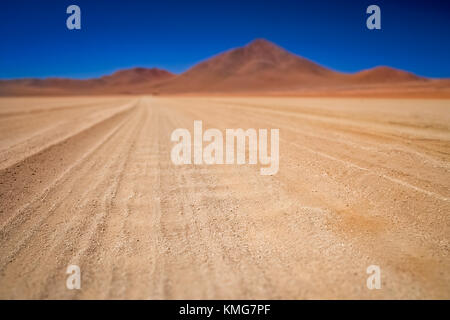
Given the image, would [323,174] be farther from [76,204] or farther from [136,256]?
[76,204]

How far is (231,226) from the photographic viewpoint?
121 inches

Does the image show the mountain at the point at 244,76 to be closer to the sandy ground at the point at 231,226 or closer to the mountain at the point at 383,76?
the mountain at the point at 383,76

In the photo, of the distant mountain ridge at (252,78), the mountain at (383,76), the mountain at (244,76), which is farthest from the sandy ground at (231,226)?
the mountain at (383,76)

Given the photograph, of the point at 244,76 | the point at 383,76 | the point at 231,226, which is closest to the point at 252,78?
the point at 244,76

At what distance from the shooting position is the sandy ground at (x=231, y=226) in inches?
86.4

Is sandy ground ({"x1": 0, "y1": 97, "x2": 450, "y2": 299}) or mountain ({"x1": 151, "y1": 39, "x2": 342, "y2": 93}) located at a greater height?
mountain ({"x1": 151, "y1": 39, "x2": 342, "y2": 93})

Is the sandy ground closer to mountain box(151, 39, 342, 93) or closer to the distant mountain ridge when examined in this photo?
the distant mountain ridge

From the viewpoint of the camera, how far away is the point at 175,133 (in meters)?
8.73

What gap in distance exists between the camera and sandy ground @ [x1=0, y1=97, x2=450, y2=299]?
2.19 metres

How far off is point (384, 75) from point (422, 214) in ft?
542

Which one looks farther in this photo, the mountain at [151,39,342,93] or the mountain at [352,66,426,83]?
the mountain at [352,66,426,83]

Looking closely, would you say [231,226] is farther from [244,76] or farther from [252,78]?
[244,76]

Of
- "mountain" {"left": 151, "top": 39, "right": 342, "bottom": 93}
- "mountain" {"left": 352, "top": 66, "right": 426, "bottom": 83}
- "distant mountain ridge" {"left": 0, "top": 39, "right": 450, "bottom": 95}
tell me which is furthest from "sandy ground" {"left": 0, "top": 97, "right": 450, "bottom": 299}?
"mountain" {"left": 352, "top": 66, "right": 426, "bottom": 83}
